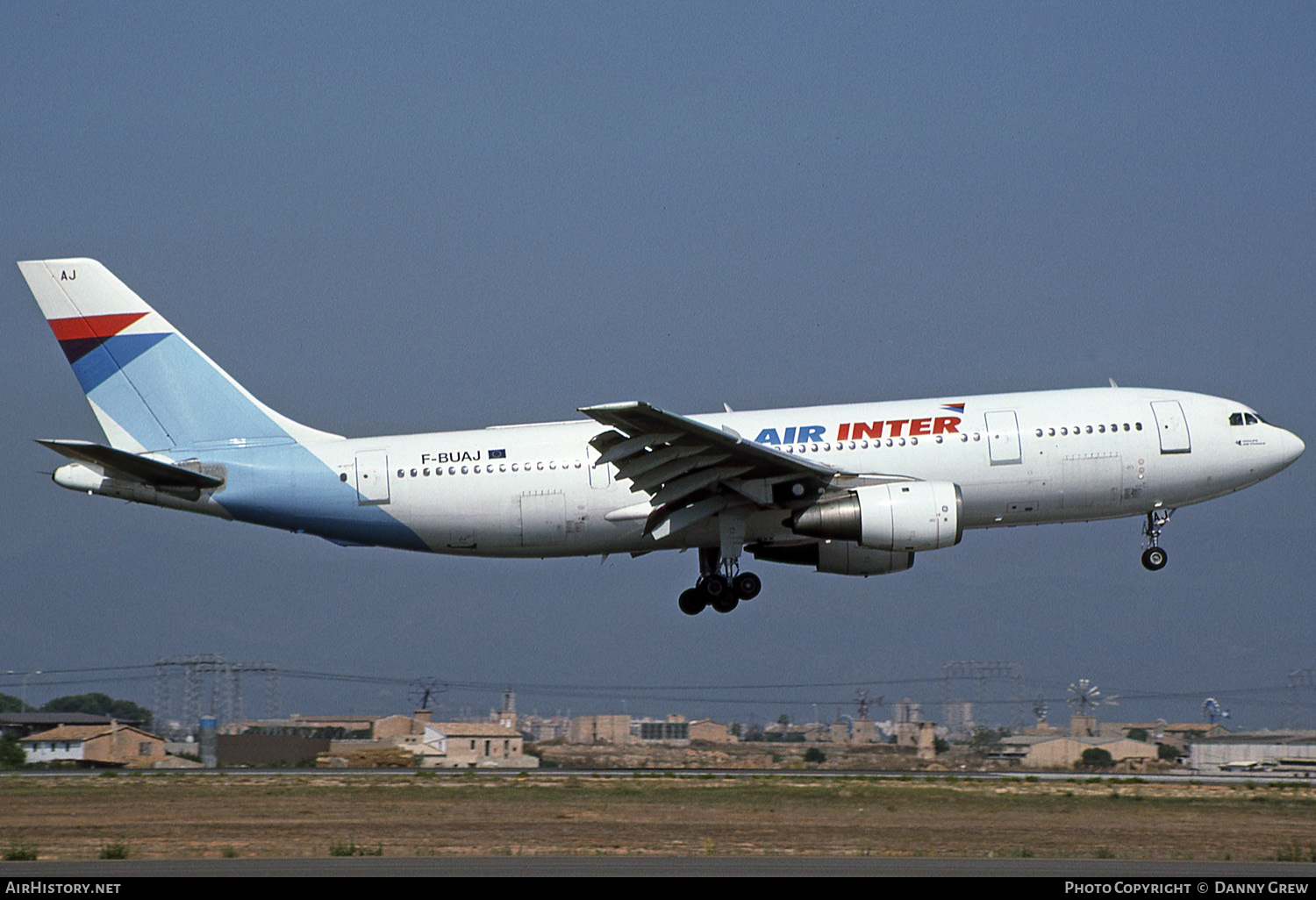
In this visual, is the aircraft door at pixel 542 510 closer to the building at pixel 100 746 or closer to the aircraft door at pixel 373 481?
the aircraft door at pixel 373 481

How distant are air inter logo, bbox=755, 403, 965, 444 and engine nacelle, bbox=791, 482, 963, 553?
135cm

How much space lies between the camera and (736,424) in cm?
3200

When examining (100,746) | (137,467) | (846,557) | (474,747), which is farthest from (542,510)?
(100,746)

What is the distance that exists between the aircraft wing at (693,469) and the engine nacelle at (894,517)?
2.28 feet

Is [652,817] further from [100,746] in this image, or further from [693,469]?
[100,746]

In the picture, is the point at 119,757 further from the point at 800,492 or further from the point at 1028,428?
the point at 1028,428

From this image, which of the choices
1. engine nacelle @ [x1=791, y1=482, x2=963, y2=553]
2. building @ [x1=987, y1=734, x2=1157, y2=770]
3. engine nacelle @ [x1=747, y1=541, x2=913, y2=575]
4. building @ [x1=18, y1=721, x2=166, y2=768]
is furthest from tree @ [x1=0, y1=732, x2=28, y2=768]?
building @ [x1=987, y1=734, x2=1157, y2=770]

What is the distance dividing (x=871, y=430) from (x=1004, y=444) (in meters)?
2.97

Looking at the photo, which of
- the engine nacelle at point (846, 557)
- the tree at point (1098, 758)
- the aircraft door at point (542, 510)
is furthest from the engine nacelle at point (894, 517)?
the tree at point (1098, 758)

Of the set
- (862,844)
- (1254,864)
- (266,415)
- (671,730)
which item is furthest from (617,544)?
(671,730)

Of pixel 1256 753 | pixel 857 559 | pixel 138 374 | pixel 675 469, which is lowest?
pixel 1256 753

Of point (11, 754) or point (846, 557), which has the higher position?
point (846, 557)

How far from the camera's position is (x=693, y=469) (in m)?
30.3

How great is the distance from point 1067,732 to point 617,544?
137 feet
